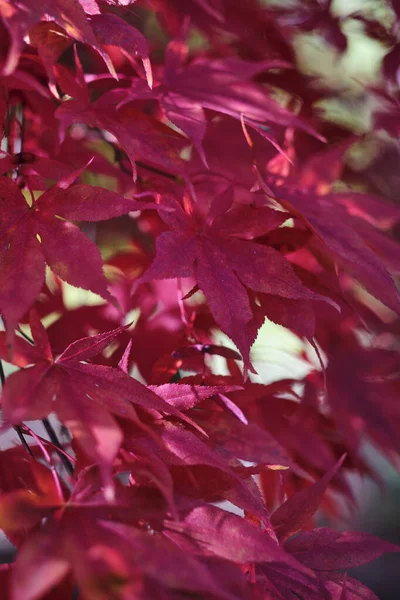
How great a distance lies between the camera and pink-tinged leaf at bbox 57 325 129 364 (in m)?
0.42

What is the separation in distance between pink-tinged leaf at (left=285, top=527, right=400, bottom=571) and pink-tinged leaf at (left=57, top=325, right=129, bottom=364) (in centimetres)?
22

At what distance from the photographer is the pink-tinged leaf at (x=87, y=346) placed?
0.42 meters

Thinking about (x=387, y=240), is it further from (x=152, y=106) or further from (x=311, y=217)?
(x=152, y=106)

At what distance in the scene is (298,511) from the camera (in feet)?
1.53

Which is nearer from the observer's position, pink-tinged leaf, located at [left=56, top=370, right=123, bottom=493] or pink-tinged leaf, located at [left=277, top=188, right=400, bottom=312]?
pink-tinged leaf, located at [left=56, top=370, right=123, bottom=493]

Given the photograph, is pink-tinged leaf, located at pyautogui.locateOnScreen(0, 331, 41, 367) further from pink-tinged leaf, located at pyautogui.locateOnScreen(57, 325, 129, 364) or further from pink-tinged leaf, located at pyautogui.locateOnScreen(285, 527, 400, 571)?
pink-tinged leaf, located at pyautogui.locateOnScreen(285, 527, 400, 571)

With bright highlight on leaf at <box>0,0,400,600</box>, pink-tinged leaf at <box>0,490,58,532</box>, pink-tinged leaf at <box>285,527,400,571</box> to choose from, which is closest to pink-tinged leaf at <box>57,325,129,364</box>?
bright highlight on leaf at <box>0,0,400,600</box>

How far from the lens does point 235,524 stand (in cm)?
37

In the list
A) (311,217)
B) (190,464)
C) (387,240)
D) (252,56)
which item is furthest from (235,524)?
(252,56)

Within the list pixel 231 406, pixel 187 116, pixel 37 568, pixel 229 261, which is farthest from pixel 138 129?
pixel 37 568

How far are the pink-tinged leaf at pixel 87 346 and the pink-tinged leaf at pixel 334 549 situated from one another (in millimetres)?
216

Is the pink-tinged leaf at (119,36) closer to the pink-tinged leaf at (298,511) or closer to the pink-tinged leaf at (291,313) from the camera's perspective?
the pink-tinged leaf at (291,313)

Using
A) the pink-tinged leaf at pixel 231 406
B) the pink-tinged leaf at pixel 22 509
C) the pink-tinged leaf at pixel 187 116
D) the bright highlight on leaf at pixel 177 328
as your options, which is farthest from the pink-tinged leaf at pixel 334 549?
the pink-tinged leaf at pixel 187 116

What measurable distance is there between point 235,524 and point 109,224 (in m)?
0.82
